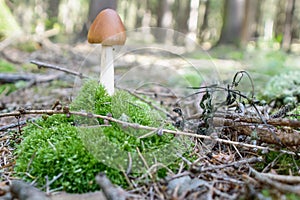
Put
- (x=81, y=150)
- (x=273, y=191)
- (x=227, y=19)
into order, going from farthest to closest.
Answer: (x=227, y=19) → (x=81, y=150) → (x=273, y=191)

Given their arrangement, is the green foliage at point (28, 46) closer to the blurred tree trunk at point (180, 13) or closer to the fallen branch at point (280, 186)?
the fallen branch at point (280, 186)

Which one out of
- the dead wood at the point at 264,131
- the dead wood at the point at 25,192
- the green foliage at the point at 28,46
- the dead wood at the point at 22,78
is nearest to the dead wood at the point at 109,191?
the dead wood at the point at 25,192

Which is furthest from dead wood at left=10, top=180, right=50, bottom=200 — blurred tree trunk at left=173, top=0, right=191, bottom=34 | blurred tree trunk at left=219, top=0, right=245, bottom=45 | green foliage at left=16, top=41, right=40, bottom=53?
blurred tree trunk at left=173, top=0, right=191, bottom=34

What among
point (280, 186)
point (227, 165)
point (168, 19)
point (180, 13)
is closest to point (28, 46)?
point (227, 165)

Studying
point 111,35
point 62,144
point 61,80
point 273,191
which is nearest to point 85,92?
point 111,35

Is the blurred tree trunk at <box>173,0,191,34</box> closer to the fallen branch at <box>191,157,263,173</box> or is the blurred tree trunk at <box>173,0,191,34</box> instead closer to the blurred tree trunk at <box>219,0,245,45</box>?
the blurred tree trunk at <box>219,0,245,45</box>

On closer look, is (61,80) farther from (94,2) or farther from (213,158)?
(94,2)

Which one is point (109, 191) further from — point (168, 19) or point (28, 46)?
point (168, 19)
